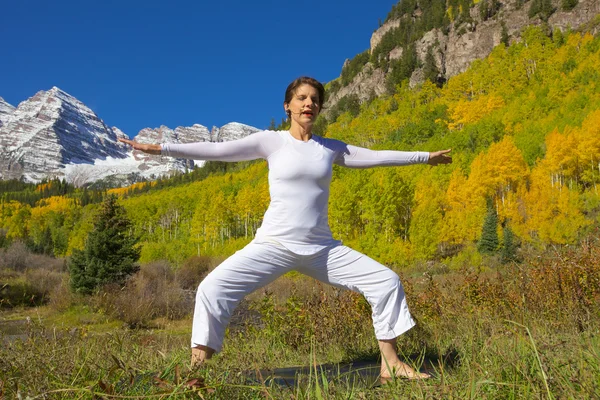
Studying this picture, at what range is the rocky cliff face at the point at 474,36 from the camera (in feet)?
279

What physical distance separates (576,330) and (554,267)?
98cm

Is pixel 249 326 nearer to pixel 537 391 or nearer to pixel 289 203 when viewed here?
pixel 289 203

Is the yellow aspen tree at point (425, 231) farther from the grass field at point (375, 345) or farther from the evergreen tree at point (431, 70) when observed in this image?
the evergreen tree at point (431, 70)

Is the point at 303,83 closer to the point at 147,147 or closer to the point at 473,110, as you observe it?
the point at 147,147

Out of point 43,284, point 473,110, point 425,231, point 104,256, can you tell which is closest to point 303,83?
point 104,256

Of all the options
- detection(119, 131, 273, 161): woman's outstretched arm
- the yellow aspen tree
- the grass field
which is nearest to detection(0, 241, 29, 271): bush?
the yellow aspen tree

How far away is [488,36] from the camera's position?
307 ft

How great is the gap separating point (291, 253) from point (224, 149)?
0.75m

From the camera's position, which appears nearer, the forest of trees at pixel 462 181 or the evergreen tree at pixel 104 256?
the evergreen tree at pixel 104 256

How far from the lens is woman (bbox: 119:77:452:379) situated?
250 centimetres

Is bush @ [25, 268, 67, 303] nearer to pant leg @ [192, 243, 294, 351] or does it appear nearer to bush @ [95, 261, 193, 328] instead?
bush @ [95, 261, 193, 328]

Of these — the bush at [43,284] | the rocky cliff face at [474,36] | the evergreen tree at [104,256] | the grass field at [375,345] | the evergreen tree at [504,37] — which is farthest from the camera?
the evergreen tree at [504,37]

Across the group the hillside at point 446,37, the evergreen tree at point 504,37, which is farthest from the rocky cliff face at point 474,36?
the evergreen tree at point 504,37

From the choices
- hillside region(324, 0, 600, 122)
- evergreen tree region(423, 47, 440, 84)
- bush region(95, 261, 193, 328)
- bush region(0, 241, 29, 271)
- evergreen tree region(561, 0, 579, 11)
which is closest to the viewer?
bush region(95, 261, 193, 328)
